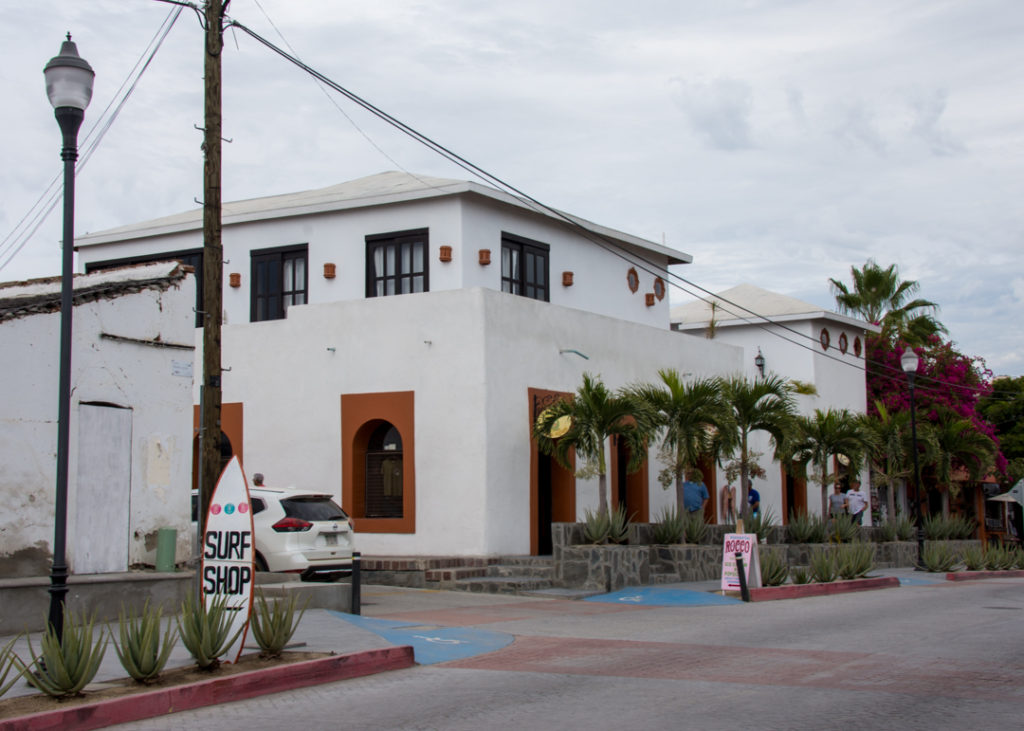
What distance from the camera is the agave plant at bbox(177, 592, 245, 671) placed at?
31.7ft

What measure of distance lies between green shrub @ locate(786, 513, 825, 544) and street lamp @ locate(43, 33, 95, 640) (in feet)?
59.8

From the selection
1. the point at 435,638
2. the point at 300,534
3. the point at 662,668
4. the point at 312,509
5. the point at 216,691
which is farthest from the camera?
the point at 312,509

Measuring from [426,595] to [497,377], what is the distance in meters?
4.56

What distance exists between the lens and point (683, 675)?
405 inches

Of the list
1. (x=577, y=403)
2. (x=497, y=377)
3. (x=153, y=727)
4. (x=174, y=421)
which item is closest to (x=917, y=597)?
(x=577, y=403)

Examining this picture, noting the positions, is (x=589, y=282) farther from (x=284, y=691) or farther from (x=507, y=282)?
(x=284, y=691)

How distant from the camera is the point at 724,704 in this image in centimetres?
877

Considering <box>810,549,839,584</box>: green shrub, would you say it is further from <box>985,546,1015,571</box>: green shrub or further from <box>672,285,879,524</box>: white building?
<box>672,285,879,524</box>: white building

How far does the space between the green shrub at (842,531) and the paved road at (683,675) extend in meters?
8.47

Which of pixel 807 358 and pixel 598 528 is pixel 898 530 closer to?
pixel 807 358

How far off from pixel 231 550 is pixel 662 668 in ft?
13.4

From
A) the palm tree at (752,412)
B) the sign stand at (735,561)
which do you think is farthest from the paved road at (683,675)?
the palm tree at (752,412)

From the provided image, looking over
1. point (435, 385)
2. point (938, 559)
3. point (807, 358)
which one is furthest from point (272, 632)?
point (807, 358)

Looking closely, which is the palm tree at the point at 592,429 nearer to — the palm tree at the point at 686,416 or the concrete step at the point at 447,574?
the palm tree at the point at 686,416
